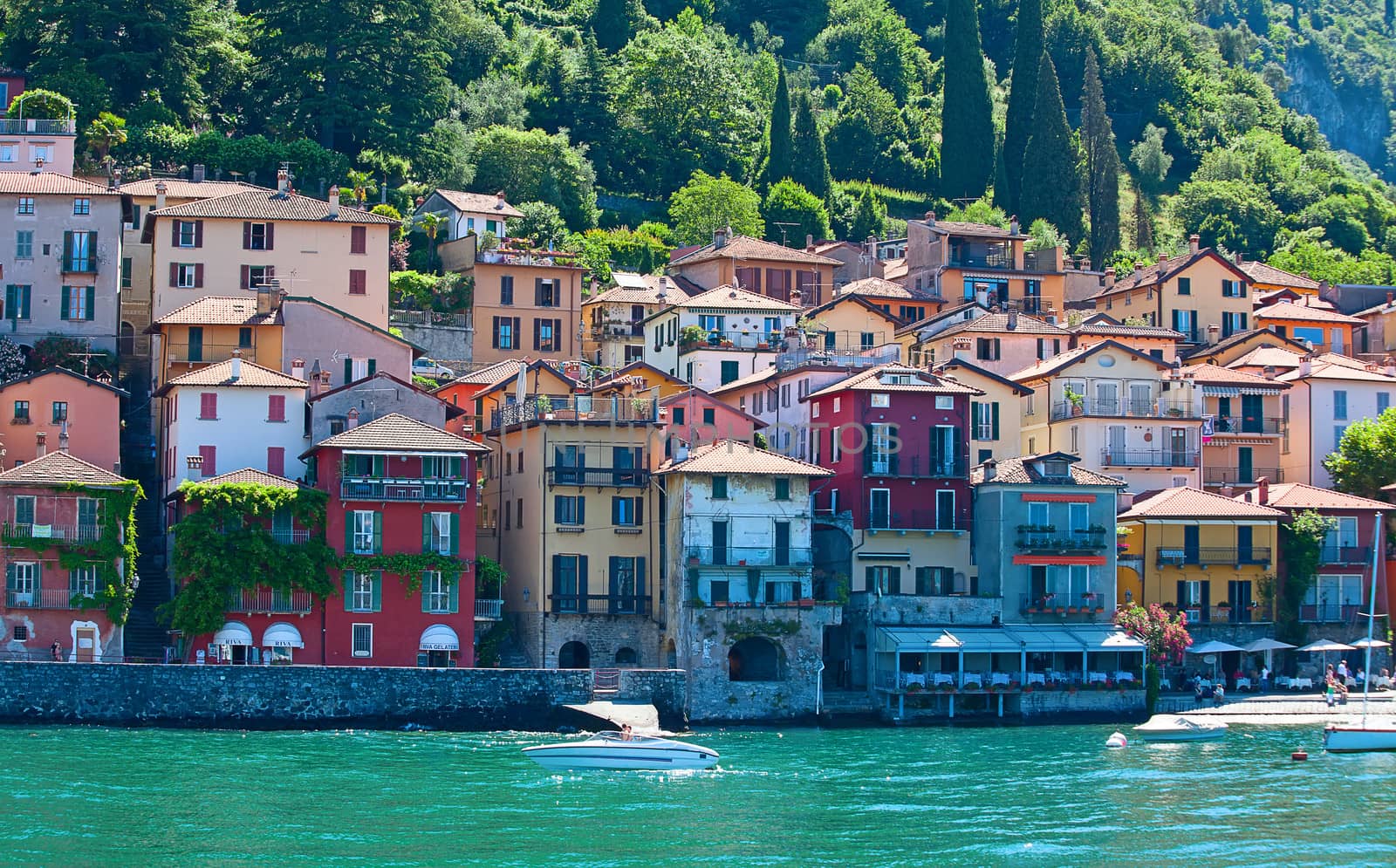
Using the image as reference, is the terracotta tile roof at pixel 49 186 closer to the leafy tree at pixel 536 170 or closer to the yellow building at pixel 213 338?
the yellow building at pixel 213 338

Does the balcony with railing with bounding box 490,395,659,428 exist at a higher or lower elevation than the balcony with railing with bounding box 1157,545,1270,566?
higher

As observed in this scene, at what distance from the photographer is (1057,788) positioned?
54.0 meters

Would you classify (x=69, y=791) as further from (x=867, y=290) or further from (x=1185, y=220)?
(x=1185, y=220)

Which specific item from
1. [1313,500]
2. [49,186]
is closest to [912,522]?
[1313,500]

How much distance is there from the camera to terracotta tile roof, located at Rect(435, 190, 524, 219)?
326 feet

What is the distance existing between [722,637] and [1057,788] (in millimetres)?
16990

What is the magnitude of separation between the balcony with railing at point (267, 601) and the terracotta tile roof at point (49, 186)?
2222 centimetres

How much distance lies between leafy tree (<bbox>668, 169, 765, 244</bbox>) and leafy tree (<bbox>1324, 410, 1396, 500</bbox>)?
3859 cm

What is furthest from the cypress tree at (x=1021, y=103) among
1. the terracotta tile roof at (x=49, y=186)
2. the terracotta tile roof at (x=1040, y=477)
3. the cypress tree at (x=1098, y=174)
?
the terracotta tile roof at (x=49, y=186)

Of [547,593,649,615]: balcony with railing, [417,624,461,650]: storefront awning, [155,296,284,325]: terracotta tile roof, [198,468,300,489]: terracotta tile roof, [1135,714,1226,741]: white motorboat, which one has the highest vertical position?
[155,296,284,325]: terracotta tile roof

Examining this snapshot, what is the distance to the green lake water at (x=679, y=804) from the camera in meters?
44.7

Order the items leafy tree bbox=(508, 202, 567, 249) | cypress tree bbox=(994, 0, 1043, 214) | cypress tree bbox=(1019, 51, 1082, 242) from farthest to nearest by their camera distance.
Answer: cypress tree bbox=(994, 0, 1043, 214) → cypress tree bbox=(1019, 51, 1082, 242) → leafy tree bbox=(508, 202, 567, 249)

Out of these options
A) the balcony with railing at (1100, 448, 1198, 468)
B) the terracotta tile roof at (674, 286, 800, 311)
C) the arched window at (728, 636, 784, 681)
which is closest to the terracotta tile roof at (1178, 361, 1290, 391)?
the balcony with railing at (1100, 448, 1198, 468)

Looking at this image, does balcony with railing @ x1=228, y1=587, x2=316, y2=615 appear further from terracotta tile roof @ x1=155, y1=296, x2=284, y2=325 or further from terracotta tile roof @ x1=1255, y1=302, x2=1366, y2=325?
terracotta tile roof @ x1=1255, y1=302, x2=1366, y2=325
